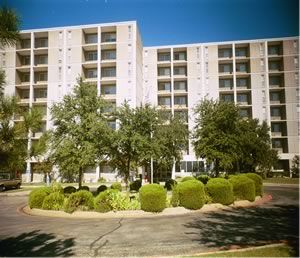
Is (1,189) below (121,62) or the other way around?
below

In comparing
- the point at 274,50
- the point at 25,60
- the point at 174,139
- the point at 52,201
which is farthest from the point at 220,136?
the point at 25,60

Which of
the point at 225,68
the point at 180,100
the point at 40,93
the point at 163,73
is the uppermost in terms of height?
the point at 225,68

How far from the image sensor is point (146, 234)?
37.4 ft

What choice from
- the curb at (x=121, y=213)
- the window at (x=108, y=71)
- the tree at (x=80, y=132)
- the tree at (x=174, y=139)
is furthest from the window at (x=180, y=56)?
the curb at (x=121, y=213)

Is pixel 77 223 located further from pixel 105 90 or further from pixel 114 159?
pixel 105 90

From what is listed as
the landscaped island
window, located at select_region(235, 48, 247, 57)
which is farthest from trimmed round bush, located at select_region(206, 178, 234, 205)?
window, located at select_region(235, 48, 247, 57)

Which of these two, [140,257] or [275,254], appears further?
[140,257]

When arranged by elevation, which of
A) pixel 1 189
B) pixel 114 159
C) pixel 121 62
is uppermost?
pixel 121 62

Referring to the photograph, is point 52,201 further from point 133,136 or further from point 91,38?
point 91,38

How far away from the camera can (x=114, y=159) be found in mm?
20875

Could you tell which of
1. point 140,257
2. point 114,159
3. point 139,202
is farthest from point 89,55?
point 140,257

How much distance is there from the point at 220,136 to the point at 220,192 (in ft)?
21.6

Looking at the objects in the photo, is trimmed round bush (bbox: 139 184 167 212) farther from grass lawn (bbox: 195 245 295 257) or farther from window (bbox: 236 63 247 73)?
window (bbox: 236 63 247 73)

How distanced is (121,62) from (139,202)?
3585 cm
